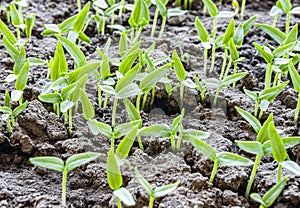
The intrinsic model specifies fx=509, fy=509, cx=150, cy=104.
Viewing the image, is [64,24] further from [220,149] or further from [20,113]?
[220,149]

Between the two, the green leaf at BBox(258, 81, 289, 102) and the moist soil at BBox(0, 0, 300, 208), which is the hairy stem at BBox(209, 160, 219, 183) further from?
the green leaf at BBox(258, 81, 289, 102)

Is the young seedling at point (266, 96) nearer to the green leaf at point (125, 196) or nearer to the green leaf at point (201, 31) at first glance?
the green leaf at point (201, 31)

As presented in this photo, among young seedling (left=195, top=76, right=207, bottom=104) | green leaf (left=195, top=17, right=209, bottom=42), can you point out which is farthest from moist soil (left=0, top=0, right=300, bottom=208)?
green leaf (left=195, top=17, right=209, bottom=42)

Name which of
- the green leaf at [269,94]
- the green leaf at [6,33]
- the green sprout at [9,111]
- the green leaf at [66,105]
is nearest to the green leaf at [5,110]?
the green sprout at [9,111]

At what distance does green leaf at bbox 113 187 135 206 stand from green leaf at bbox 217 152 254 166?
0.71 ft

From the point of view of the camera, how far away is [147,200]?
41.4 inches

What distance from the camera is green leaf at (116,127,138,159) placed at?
1028 millimetres

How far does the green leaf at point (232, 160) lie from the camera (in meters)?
1.06

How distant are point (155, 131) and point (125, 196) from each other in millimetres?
201

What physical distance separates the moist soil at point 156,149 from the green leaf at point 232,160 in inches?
2.3

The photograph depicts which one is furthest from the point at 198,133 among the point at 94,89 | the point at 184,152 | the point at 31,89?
the point at 31,89

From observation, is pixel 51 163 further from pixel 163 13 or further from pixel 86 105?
pixel 163 13

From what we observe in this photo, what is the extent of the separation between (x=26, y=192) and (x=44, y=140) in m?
0.17

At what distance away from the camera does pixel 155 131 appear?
3.69 ft
